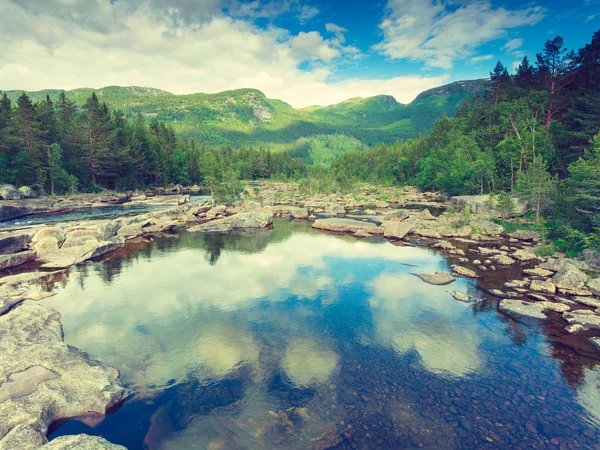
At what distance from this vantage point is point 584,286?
23125 mm

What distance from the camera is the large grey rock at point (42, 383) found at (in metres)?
10.2

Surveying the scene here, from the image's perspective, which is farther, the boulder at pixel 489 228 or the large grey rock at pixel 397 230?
the large grey rock at pixel 397 230

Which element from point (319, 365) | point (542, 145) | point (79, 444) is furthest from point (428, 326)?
point (542, 145)

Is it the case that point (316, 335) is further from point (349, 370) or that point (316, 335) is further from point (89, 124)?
point (89, 124)

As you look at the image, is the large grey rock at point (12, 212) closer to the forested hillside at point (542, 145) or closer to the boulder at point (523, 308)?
the boulder at point (523, 308)

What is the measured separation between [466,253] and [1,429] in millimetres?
37255

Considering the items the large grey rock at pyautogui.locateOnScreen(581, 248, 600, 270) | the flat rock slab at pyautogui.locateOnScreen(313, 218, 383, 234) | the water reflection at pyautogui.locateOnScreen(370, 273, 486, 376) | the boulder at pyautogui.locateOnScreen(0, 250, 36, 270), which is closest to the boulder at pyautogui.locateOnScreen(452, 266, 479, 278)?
the water reflection at pyautogui.locateOnScreen(370, 273, 486, 376)

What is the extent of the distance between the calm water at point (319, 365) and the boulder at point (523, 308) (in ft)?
2.52

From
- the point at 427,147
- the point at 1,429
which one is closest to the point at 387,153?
the point at 427,147

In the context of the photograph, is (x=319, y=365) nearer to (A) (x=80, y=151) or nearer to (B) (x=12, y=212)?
(B) (x=12, y=212)

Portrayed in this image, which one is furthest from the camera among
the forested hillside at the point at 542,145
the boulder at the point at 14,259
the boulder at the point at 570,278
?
the forested hillside at the point at 542,145

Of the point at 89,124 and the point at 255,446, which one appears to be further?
the point at 89,124

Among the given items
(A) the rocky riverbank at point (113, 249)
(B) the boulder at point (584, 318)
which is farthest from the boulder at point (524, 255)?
(B) the boulder at point (584, 318)

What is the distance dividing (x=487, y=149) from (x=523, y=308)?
56.2m
